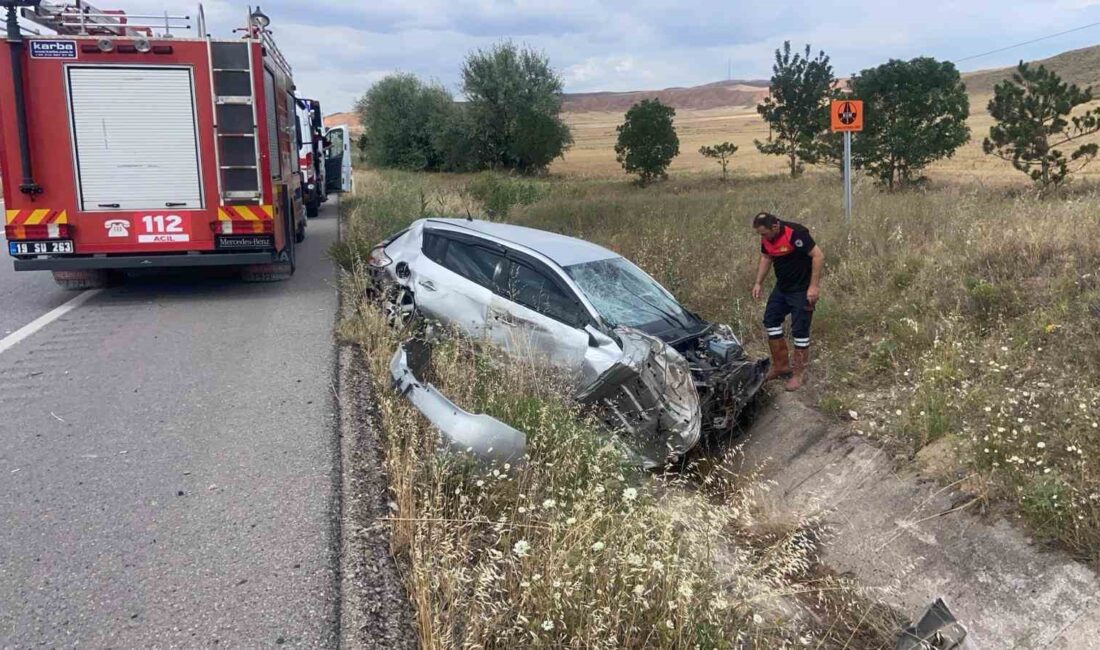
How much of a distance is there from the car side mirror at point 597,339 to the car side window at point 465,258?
1.28m

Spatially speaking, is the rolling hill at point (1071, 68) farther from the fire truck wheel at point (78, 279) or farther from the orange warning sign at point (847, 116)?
the fire truck wheel at point (78, 279)

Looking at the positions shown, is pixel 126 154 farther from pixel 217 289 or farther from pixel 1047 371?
pixel 1047 371

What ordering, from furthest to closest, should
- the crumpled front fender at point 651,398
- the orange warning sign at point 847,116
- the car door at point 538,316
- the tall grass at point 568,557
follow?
the orange warning sign at point 847,116
the car door at point 538,316
the crumpled front fender at point 651,398
the tall grass at point 568,557

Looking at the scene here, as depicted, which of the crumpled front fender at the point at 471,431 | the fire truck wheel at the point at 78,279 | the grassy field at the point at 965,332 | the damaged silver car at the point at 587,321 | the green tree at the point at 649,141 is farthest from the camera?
the green tree at the point at 649,141

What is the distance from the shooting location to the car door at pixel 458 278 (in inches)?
280

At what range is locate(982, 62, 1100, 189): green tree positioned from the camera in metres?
16.4

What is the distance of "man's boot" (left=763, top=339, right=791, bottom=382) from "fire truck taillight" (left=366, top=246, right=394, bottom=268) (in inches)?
150

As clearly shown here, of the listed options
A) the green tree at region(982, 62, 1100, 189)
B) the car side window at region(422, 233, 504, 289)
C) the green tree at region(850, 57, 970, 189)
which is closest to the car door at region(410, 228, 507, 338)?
the car side window at region(422, 233, 504, 289)

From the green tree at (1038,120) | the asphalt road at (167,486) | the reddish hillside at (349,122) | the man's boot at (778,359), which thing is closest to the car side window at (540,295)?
the asphalt road at (167,486)

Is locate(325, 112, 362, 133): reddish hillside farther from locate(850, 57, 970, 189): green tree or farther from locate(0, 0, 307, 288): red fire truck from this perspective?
locate(0, 0, 307, 288): red fire truck

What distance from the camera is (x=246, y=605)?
123 inches

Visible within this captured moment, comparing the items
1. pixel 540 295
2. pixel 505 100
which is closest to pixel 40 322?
pixel 540 295

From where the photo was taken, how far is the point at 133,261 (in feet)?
30.0

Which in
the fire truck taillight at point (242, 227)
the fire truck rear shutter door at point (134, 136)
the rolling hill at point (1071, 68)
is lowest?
the fire truck taillight at point (242, 227)
